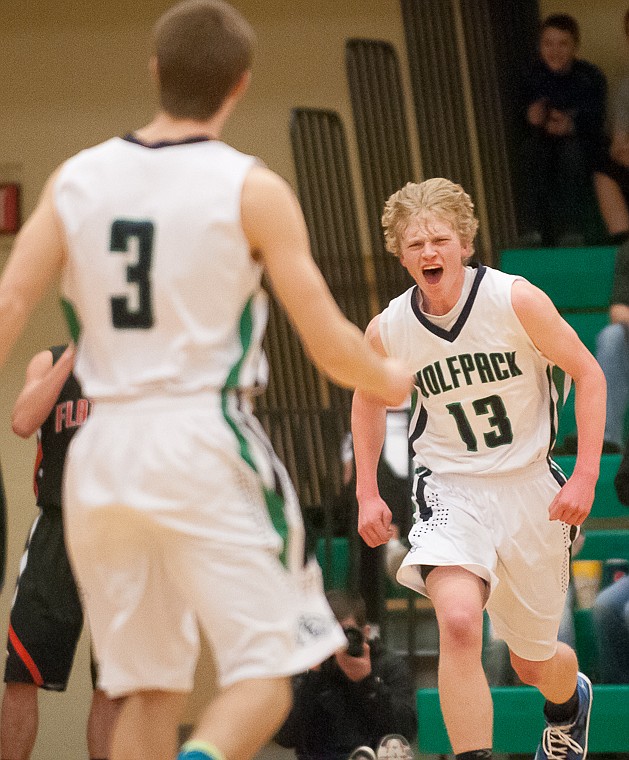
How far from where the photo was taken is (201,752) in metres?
2.52

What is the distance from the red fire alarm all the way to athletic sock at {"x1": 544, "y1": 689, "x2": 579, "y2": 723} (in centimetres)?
504

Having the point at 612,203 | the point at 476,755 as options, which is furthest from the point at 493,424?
the point at 612,203

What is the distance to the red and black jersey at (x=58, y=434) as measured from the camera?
4.72 metres

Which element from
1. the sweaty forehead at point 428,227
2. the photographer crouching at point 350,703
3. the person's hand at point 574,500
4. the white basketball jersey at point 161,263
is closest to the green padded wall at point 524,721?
the photographer crouching at point 350,703

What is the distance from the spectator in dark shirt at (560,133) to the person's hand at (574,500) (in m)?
4.38

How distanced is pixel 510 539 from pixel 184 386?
167 cm

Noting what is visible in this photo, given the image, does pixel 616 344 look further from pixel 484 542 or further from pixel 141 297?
pixel 141 297

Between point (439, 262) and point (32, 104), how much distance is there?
16.7ft

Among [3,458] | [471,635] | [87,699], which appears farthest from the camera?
[3,458]

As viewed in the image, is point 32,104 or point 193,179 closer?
point 193,179

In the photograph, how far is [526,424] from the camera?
4.06 meters

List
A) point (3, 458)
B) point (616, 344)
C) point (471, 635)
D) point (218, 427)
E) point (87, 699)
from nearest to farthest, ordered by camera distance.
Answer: point (218, 427) < point (471, 635) < point (616, 344) < point (87, 699) < point (3, 458)

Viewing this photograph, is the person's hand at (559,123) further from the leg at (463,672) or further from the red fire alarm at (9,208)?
the leg at (463,672)

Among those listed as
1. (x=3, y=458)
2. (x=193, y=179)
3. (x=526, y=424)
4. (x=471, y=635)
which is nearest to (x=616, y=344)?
(x=526, y=424)
